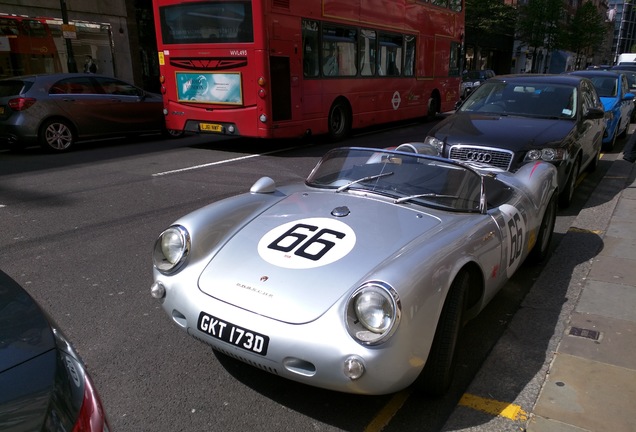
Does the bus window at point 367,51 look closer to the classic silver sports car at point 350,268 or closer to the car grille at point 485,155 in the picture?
the car grille at point 485,155

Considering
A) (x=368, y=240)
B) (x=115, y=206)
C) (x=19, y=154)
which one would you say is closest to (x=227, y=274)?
(x=368, y=240)

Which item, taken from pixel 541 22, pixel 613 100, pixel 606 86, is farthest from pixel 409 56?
pixel 541 22

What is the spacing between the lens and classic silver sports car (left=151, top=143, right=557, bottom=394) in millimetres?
2342

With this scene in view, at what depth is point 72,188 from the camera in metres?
7.23

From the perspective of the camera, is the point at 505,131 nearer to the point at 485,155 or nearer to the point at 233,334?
the point at 485,155

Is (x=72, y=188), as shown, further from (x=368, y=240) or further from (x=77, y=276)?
(x=368, y=240)

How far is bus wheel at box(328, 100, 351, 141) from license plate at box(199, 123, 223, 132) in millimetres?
2722

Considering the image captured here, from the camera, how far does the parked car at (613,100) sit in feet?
33.9

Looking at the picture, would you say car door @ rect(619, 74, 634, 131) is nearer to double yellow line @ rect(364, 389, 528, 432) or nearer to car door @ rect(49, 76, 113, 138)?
double yellow line @ rect(364, 389, 528, 432)

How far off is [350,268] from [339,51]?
381 inches

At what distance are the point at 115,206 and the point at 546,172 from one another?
4.92 meters

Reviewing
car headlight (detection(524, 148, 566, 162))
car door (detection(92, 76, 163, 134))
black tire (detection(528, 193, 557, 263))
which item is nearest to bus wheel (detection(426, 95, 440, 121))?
car door (detection(92, 76, 163, 134))

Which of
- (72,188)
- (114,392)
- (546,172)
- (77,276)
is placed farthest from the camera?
(72,188)

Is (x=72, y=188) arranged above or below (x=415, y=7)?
below
